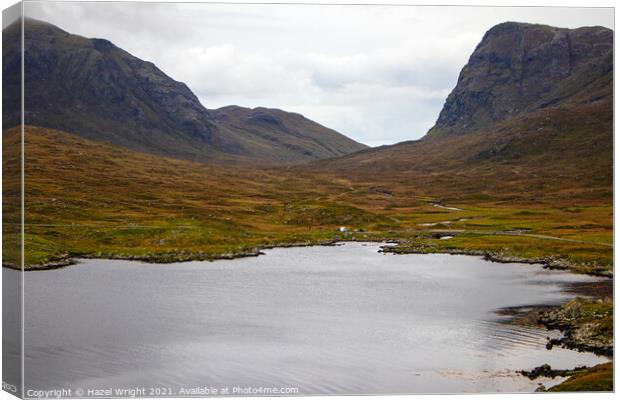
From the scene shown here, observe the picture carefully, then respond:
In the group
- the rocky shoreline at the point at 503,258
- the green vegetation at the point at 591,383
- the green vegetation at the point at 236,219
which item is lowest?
the green vegetation at the point at 591,383

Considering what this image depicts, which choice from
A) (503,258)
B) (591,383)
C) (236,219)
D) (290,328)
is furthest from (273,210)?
(591,383)

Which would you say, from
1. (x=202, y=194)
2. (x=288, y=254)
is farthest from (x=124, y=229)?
(x=202, y=194)

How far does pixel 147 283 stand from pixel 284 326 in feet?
65.4

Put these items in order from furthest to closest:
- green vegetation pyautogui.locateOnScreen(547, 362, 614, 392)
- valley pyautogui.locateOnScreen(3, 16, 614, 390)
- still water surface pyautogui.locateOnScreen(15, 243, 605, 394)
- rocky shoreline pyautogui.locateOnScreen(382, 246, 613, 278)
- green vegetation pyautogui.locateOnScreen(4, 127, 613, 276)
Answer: green vegetation pyautogui.locateOnScreen(4, 127, 613, 276)
rocky shoreline pyautogui.locateOnScreen(382, 246, 613, 278)
valley pyautogui.locateOnScreen(3, 16, 614, 390)
still water surface pyautogui.locateOnScreen(15, 243, 605, 394)
green vegetation pyautogui.locateOnScreen(547, 362, 614, 392)

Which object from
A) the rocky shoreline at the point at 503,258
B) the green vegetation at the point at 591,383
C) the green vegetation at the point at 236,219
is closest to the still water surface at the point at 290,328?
the rocky shoreline at the point at 503,258

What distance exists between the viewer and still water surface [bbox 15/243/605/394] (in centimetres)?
3606

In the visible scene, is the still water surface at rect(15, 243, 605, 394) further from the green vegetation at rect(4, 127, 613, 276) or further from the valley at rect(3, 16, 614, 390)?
the green vegetation at rect(4, 127, 613, 276)

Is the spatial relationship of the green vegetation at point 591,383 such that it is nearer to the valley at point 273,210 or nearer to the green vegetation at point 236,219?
the valley at point 273,210

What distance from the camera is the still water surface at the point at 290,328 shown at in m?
36.1

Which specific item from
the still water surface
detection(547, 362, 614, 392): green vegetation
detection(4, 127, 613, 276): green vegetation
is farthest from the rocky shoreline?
detection(547, 362, 614, 392): green vegetation

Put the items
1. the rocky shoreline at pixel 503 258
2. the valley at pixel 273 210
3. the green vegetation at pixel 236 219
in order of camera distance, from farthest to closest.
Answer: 1. the green vegetation at pixel 236 219
2. the rocky shoreline at pixel 503 258
3. the valley at pixel 273 210

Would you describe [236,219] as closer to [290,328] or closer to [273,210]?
[273,210]

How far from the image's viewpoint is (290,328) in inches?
1857

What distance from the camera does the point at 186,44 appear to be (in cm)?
3944
